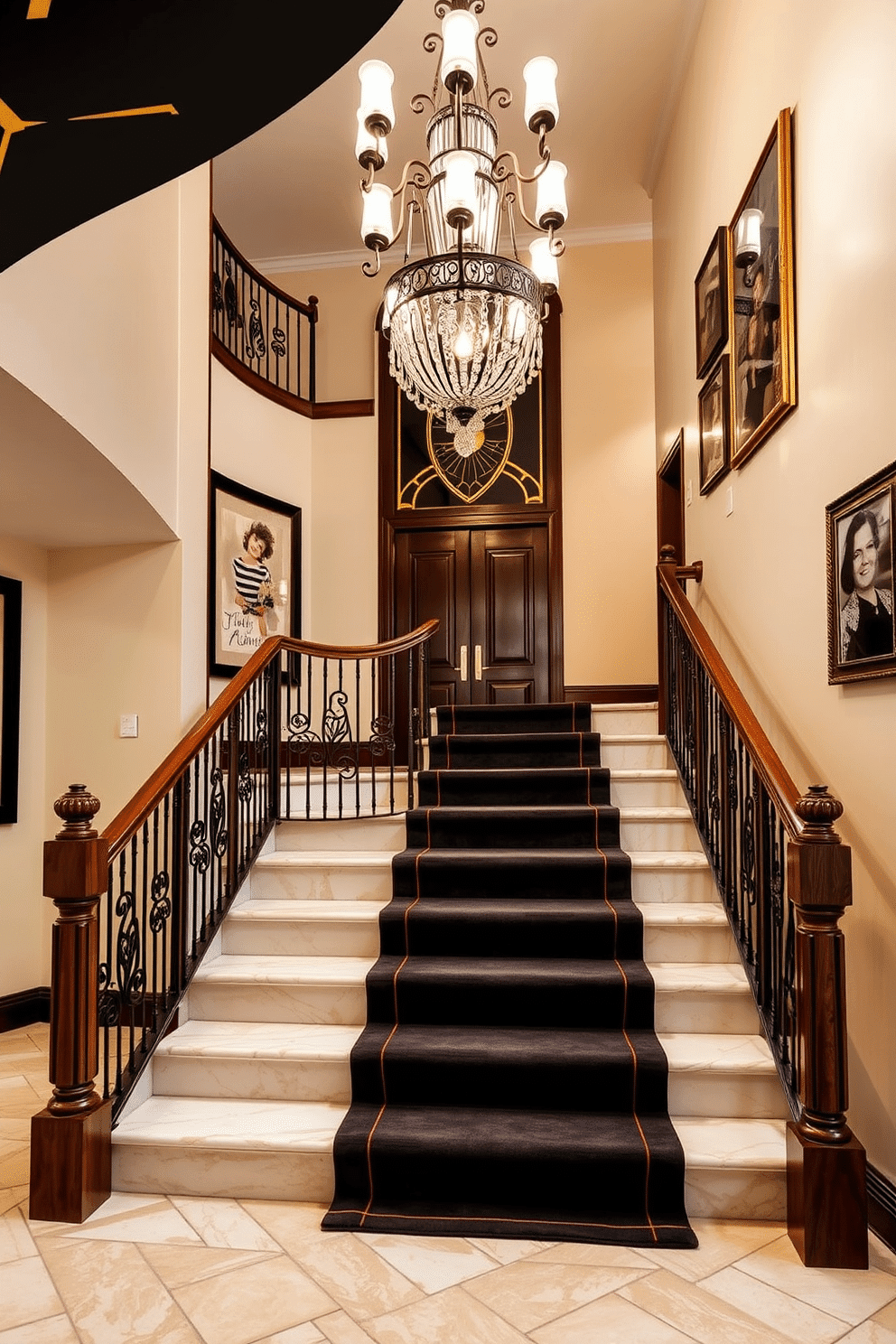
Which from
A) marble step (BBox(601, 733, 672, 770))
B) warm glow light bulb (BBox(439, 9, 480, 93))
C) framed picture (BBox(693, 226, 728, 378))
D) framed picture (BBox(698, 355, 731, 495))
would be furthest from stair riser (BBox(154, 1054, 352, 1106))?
framed picture (BBox(693, 226, 728, 378))

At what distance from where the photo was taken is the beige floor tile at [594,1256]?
238 centimetres

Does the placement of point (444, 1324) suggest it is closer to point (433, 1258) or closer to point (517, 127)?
point (433, 1258)

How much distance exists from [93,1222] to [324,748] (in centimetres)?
208

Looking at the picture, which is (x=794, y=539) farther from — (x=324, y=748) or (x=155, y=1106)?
(x=155, y=1106)

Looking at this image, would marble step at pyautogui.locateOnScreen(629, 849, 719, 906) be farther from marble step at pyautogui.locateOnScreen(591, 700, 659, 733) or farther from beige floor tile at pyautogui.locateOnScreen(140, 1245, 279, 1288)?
beige floor tile at pyautogui.locateOnScreen(140, 1245, 279, 1288)

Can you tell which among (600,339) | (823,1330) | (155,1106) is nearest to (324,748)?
(155,1106)

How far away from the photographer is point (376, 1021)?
3309 mm

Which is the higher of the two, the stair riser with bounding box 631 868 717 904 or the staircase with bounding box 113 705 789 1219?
the stair riser with bounding box 631 868 717 904

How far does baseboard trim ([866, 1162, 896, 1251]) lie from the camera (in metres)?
2.44

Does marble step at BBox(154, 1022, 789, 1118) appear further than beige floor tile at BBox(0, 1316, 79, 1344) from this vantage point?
Yes

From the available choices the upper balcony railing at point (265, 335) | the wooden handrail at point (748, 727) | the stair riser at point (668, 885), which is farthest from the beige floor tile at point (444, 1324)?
the upper balcony railing at point (265, 335)

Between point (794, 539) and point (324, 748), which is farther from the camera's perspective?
point (324, 748)

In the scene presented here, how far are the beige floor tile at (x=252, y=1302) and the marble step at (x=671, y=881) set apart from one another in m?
1.96

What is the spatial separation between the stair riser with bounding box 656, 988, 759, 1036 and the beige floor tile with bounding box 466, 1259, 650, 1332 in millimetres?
937
